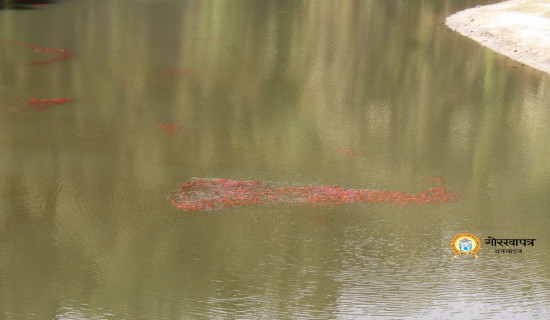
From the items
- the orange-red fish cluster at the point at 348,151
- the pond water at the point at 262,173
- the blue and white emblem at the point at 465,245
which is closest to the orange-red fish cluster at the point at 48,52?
the pond water at the point at 262,173

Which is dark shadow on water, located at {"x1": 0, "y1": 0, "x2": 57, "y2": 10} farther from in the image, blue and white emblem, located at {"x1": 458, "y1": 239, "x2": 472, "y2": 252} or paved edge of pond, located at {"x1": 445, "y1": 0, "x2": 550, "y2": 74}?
blue and white emblem, located at {"x1": 458, "y1": 239, "x2": 472, "y2": 252}

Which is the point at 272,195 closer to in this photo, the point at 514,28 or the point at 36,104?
the point at 36,104

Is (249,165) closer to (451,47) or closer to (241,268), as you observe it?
(241,268)

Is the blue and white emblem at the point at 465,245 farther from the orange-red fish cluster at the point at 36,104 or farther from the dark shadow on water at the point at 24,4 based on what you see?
the dark shadow on water at the point at 24,4

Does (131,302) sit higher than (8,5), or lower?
lower

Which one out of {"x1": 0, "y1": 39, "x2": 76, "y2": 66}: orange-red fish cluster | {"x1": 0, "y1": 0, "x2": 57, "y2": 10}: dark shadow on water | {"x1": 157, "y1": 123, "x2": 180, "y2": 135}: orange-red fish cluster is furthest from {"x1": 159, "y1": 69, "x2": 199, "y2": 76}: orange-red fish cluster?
{"x1": 0, "y1": 0, "x2": 57, "y2": 10}: dark shadow on water

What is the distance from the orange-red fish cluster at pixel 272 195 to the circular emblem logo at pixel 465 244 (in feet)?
6.37

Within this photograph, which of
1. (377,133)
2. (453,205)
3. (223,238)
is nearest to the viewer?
(223,238)

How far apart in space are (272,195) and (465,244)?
4.94 metres

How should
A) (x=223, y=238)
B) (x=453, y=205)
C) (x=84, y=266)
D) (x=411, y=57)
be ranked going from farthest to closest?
(x=411, y=57), (x=453, y=205), (x=223, y=238), (x=84, y=266)

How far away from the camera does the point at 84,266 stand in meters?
15.3

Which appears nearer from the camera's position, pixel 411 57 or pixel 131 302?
pixel 131 302

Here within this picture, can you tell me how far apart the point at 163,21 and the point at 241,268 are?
3104cm

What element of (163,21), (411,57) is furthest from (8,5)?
(411,57)
